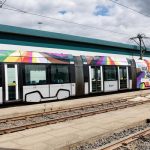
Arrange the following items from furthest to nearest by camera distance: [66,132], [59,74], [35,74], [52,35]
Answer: [52,35] → [59,74] → [35,74] → [66,132]

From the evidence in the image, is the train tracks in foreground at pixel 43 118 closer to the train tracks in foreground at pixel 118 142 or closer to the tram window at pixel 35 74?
the tram window at pixel 35 74

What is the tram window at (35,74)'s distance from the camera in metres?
18.5

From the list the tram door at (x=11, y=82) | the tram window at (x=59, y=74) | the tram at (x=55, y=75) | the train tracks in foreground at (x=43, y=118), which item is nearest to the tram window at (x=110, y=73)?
the tram at (x=55, y=75)

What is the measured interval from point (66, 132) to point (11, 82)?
6610 millimetres

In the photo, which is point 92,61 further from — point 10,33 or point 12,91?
point 10,33

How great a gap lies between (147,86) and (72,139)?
21.2 m

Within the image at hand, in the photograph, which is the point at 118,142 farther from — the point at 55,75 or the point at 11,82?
the point at 55,75

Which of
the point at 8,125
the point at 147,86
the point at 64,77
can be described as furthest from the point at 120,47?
the point at 8,125

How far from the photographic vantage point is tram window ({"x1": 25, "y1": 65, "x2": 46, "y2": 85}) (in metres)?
18.5

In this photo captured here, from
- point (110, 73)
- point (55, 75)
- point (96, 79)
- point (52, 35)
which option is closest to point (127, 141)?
point (55, 75)

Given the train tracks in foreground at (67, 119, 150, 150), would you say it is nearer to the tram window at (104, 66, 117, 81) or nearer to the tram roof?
the tram window at (104, 66, 117, 81)

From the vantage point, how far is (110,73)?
24.8 meters

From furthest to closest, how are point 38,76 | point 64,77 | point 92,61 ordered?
point 92,61
point 64,77
point 38,76

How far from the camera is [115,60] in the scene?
25.9m
